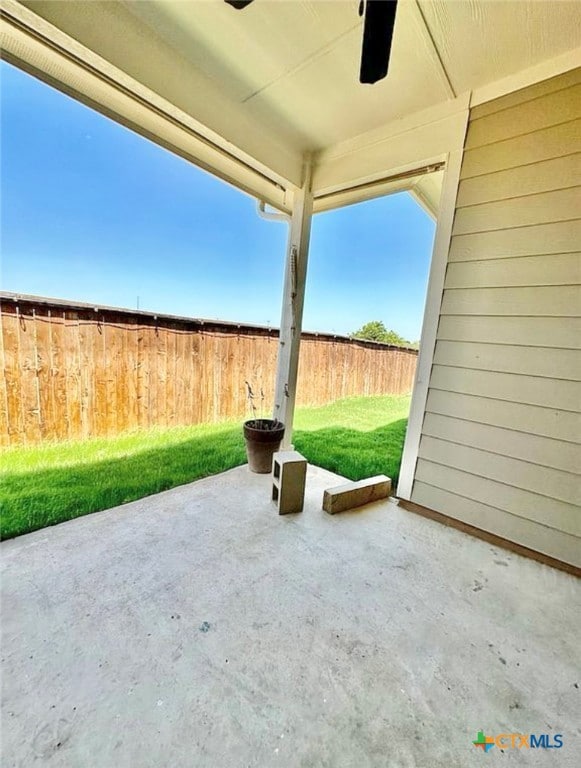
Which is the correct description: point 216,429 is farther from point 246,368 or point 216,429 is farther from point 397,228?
point 397,228

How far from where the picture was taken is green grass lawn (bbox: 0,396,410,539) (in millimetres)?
1793

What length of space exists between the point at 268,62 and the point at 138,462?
2.73 meters

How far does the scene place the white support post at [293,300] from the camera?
2.51m

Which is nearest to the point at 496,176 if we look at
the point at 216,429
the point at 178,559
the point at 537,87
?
the point at 537,87

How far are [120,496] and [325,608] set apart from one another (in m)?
1.45

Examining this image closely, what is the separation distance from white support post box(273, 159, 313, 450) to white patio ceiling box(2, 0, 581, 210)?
430mm

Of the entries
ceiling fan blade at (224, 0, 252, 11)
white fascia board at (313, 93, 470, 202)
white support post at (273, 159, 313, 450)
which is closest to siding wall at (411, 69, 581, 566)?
white fascia board at (313, 93, 470, 202)

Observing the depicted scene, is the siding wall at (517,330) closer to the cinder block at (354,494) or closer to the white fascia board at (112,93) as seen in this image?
the cinder block at (354,494)

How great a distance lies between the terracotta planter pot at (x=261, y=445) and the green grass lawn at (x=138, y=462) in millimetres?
267

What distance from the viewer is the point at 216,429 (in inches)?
137

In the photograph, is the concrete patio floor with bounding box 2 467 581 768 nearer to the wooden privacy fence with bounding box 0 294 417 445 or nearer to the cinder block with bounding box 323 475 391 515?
the cinder block with bounding box 323 475 391 515

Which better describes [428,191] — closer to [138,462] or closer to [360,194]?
[360,194]

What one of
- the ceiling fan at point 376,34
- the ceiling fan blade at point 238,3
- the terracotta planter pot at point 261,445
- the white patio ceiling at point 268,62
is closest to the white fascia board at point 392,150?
the white patio ceiling at point 268,62

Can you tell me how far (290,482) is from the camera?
1.90 meters
